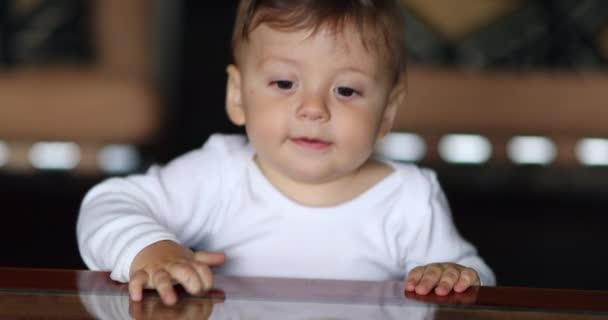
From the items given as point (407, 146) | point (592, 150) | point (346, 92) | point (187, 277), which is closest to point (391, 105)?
point (346, 92)

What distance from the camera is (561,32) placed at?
230 cm

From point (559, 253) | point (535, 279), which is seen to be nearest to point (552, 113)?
point (559, 253)

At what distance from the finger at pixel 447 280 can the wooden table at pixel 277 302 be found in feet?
0.04

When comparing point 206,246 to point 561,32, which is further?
point 561,32

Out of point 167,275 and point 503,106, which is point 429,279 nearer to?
point 167,275

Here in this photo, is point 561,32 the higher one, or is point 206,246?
point 561,32

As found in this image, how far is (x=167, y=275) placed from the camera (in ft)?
2.18

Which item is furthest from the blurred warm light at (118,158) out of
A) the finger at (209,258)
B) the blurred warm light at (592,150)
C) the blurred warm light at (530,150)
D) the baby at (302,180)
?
the finger at (209,258)

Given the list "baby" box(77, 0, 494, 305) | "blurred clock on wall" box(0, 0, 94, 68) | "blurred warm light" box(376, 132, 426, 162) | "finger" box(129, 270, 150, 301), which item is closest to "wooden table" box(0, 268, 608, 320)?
"finger" box(129, 270, 150, 301)

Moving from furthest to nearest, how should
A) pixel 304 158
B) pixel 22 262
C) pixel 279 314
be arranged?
pixel 22 262
pixel 304 158
pixel 279 314

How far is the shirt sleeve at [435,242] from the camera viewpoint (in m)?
0.91

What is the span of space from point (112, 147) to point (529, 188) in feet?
3.21

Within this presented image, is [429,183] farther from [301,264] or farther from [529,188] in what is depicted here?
[529,188]

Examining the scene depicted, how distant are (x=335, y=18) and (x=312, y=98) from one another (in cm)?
8
